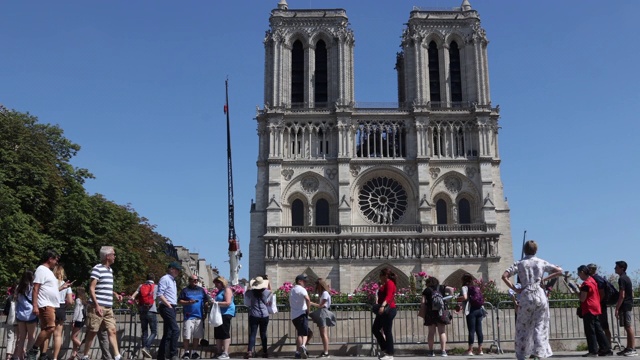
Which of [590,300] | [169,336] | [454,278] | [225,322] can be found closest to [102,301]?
[169,336]

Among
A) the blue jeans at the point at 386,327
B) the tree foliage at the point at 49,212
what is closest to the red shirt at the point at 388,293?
the blue jeans at the point at 386,327

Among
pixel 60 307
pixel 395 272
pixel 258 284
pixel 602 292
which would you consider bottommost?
pixel 60 307

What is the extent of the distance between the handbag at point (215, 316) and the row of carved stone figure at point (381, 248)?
105 feet

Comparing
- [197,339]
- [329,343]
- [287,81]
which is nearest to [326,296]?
[329,343]

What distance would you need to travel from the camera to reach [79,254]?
31922 mm

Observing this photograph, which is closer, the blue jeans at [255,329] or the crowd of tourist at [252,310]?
the crowd of tourist at [252,310]

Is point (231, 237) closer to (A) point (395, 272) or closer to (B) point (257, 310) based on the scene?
(A) point (395, 272)

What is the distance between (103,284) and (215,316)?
2736 mm

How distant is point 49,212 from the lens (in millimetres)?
32438

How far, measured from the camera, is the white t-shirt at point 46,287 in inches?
447

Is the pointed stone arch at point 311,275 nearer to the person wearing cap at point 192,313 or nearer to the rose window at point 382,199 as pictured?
the rose window at point 382,199

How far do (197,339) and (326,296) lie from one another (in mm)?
2638

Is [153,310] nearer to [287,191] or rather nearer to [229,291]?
[229,291]

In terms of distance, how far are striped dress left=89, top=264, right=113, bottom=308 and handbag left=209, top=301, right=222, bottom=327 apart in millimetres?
2485
